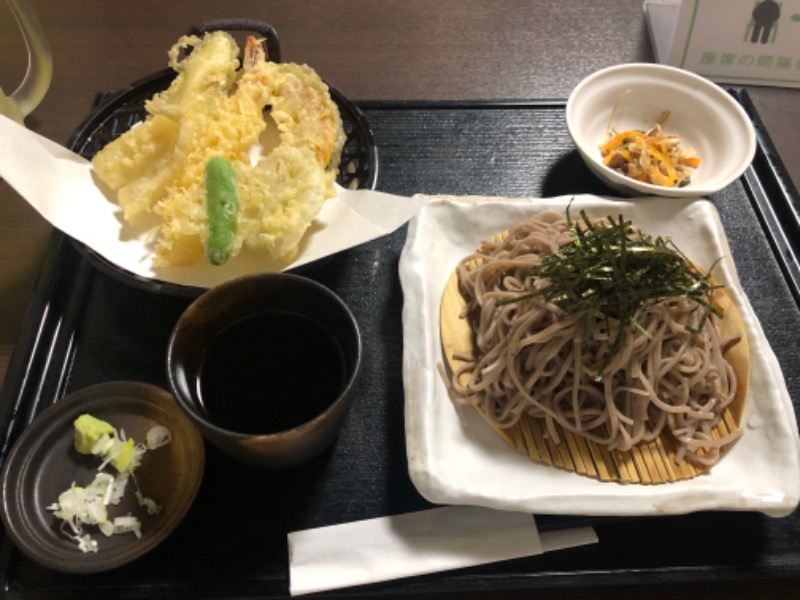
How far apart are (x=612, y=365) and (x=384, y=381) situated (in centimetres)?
52

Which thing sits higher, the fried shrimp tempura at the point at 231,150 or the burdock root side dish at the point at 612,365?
the fried shrimp tempura at the point at 231,150

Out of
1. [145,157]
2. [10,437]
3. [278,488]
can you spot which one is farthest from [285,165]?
[10,437]

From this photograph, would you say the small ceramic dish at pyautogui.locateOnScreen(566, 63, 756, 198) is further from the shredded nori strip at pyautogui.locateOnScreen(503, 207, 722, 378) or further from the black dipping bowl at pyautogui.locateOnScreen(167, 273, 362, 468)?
the black dipping bowl at pyautogui.locateOnScreen(167, 273, 362, 468)

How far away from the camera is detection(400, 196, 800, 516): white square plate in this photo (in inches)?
45.7

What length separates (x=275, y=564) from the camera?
1191mm

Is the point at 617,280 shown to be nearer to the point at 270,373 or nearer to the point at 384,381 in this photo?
the point at 384,381

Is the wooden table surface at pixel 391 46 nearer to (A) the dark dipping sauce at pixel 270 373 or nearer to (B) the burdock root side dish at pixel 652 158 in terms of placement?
(B) the burdock root side dish at pixel 652 158

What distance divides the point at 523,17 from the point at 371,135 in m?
1.26

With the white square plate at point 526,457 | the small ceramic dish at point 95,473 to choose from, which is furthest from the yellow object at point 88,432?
the white square plate at point 526,457

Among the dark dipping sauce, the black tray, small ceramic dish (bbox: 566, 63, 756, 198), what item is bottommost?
the black tray

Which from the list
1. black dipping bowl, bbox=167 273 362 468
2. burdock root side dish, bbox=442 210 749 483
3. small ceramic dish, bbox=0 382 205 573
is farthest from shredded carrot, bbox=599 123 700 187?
small ceramic dish, bbox=0 382 205 573

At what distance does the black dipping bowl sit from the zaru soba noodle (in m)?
0.32

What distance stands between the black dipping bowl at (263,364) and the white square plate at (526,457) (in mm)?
203

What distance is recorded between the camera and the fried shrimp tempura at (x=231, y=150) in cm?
145
